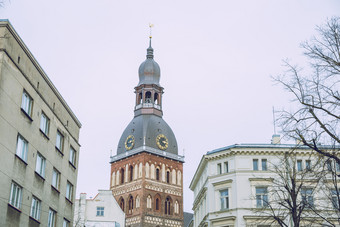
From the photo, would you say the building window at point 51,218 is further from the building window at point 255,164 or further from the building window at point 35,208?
the building window at point 255,164

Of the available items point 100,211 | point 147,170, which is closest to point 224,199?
point 100,211

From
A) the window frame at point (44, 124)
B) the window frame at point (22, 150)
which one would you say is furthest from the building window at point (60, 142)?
the window frame at point (22, 150)

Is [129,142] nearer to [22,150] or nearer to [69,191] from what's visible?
[69,191]

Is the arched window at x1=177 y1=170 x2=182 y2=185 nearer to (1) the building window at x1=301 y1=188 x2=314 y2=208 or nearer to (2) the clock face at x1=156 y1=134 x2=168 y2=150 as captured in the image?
(2) the clock face at x1=156 y1=134 x2=168 y2=150

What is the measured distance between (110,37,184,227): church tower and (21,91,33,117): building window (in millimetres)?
67879

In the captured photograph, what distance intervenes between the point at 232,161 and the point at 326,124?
2537 cm

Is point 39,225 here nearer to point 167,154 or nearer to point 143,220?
point 143,220

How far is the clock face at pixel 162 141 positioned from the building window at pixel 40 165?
69801 mm

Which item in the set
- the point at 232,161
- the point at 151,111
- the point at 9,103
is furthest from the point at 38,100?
the point at 151,111

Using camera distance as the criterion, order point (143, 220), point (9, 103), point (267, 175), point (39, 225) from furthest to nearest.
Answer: point (143, 220), point (267, 175), point (39, 225), point (9, 103)

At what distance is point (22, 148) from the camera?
87.8ft

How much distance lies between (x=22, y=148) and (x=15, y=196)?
265 centimetres

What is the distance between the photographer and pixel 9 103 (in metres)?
24.7

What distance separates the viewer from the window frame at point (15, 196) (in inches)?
990
